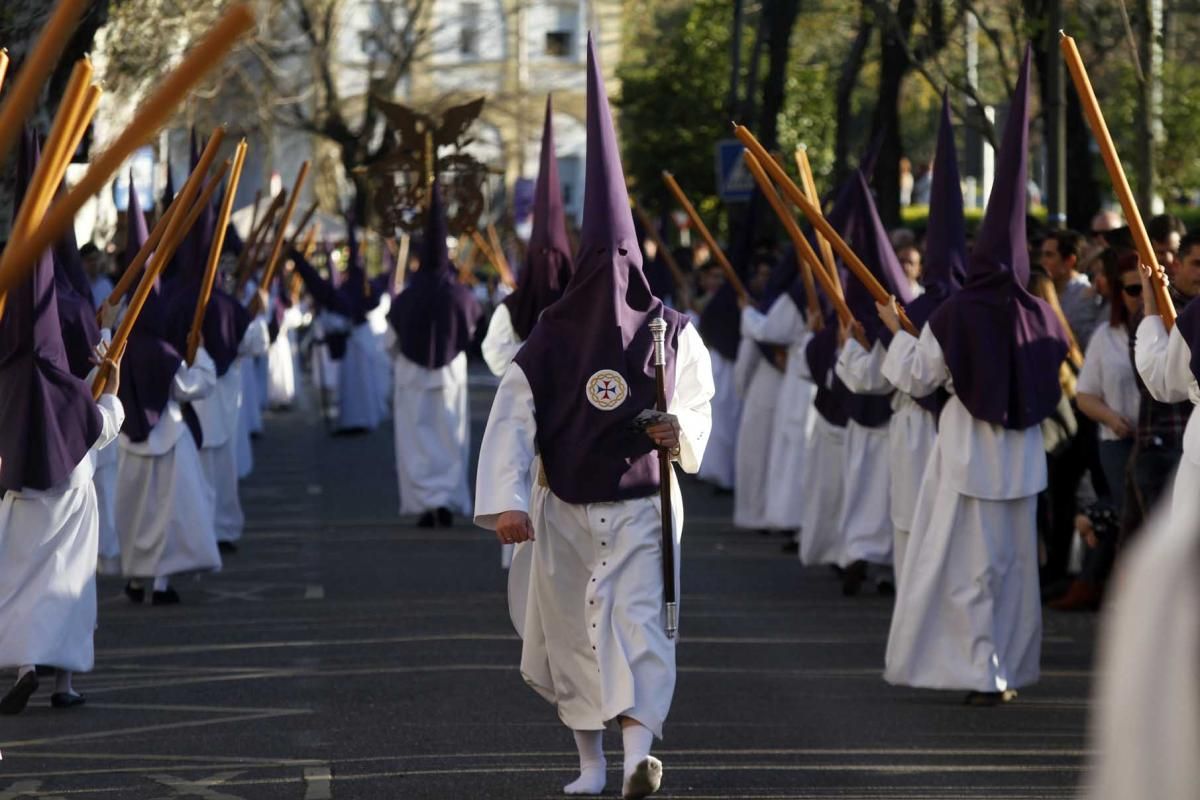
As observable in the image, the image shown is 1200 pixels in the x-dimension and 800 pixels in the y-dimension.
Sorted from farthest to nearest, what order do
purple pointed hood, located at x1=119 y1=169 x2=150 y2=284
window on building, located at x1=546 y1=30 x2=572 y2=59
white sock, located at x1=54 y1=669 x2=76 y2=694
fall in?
window on building, located at x1=546 y1=30 x2=572 y2=59, purple pointed hood, located at x1=119 y1=169 x2=150 y2=284, white sock, located at x1=54 y1=669 x2=76 y2=694

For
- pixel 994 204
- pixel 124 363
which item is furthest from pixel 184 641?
pixel 994 204

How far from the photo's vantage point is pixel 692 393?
7.30 meters

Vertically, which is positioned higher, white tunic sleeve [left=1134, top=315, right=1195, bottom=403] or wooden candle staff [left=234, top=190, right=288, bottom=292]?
white tunic sleeve [left=1134, top=315, right=1195, bottom=403]

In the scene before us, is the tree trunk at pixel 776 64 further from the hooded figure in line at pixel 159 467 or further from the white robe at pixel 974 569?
the white robe at pixel 974 569

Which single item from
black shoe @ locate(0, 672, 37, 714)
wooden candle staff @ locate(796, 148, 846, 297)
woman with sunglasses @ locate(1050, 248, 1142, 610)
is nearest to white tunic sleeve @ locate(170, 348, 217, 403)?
black shoe @ locate(0, 672, 37, 714)

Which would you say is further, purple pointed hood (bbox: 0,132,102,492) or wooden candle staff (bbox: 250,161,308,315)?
wooden candle staff (bbox: 250,161,308,315)

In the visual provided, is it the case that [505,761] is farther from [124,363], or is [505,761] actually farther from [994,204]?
[124,363]

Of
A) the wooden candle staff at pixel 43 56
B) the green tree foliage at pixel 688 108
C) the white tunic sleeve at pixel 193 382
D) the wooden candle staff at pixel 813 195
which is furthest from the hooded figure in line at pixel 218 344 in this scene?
the green tree foliage at pixel 688 108

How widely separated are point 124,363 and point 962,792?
20.8ft

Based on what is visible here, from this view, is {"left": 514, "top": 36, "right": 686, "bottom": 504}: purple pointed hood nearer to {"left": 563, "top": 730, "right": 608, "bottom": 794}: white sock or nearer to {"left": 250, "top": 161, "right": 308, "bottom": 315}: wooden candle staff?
{"left": 563, "top": 730, "right": 608, "bottom": 794}: white sock

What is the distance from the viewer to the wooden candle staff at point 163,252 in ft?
24.9

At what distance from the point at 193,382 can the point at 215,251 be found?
144cm

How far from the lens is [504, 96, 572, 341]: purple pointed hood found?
10773mm

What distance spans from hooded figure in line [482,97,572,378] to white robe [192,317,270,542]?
2.55 m
